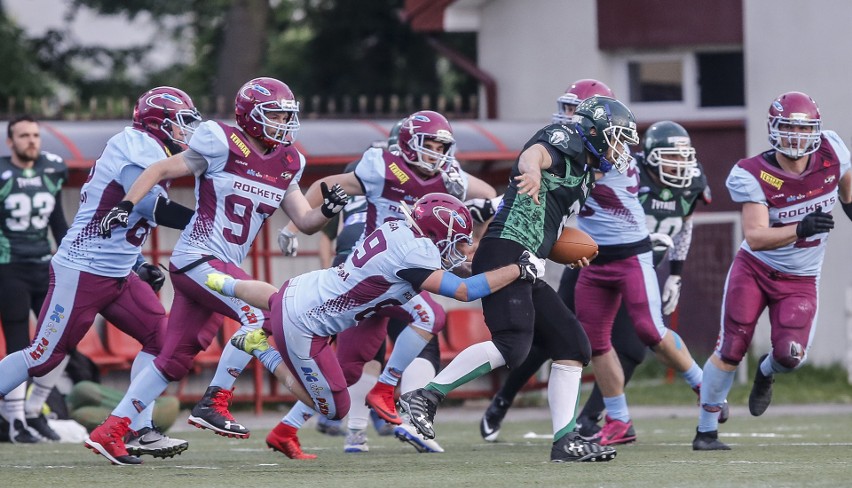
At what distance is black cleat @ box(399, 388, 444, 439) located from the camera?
7.09 metres

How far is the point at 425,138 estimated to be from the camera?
8258 millimetres

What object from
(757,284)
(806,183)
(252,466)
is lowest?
(252,466)

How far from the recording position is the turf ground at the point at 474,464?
634 centimetres

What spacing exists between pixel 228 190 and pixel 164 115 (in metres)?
0.60

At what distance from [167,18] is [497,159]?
38.4ft

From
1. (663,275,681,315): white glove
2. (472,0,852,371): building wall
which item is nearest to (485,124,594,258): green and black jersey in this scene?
(663,275,681,315): white glove

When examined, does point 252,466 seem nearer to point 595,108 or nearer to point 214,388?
point 214,388

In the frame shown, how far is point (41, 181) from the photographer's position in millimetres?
9906

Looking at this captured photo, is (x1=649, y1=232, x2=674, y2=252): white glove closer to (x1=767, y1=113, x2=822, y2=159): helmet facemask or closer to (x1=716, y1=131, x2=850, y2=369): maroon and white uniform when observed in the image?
(x1=716, y1=131, x2=850, y2=369): maroon and white uniform

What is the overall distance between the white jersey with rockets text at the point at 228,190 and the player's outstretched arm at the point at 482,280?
3.65ft

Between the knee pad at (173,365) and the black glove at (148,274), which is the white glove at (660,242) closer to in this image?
the black glove at (148,274)

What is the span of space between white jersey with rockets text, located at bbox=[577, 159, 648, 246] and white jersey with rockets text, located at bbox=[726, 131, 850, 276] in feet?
2.91

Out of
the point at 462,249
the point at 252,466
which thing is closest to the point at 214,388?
the point at 252,466

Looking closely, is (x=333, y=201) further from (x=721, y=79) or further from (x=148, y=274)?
(x=721, y=79)
